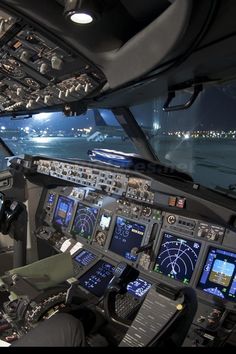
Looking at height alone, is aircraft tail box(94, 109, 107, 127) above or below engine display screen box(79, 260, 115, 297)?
above

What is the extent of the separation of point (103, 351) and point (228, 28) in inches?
48.3

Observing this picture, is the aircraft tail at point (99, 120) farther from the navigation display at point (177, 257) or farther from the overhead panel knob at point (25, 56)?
the navigation display at point (177, 257)

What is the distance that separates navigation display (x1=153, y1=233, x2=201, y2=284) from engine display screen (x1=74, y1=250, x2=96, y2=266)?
0.68m

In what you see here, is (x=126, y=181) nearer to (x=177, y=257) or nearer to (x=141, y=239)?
(x=141, y=239)

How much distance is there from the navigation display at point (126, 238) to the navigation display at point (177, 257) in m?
0.22

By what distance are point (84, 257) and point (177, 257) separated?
3.12 feet

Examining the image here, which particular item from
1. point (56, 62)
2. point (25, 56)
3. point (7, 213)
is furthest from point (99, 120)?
point (56, 62)

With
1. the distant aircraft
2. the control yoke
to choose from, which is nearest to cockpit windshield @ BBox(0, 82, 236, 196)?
the distant aircraft

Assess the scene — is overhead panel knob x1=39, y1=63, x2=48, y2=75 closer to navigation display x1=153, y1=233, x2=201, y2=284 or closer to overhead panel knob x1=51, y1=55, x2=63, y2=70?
overhead panel knob x1=51, y1=55, x2=63, y2=70

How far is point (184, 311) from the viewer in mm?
1304

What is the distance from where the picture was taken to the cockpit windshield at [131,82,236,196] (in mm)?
2811

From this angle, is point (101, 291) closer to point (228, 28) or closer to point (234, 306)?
point (234, 306)

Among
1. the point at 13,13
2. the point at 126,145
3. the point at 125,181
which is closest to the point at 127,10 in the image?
the point at 13,13

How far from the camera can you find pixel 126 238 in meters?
2.77
